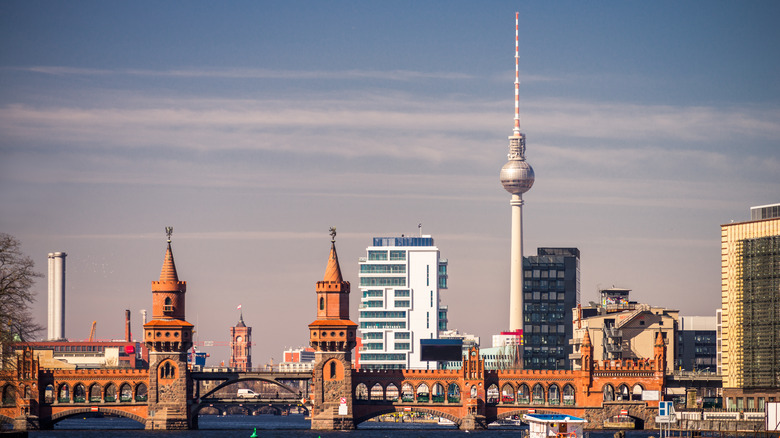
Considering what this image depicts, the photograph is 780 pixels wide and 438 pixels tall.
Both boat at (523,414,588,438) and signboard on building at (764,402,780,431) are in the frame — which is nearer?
boat at (523,414,588,438)

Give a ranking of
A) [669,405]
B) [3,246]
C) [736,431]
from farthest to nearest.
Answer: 1. [736,431]
2. [669,405]
3. [3,246]

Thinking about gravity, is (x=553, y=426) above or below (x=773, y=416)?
above

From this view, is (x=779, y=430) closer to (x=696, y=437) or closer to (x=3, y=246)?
(x=696, y=437)

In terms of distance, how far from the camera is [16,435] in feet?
493

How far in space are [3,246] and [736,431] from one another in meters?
101

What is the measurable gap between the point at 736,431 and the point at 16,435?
9476 centimetres

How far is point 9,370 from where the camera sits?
164m

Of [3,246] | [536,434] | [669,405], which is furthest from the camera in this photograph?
[669,405]

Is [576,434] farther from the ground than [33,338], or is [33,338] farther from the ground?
[33,338]

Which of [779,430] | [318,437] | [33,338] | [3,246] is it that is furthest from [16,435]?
[779,430]

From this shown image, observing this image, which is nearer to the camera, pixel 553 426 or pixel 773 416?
pixel 553 426

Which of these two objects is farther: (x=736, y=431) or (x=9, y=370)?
(x=736, y=431)

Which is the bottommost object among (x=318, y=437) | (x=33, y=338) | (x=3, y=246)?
(x=318, y=437)

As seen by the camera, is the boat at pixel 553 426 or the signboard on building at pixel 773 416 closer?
the boat at pixel 553 426
